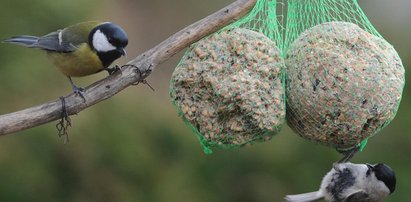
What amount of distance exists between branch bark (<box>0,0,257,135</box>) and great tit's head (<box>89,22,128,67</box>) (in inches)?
9.3

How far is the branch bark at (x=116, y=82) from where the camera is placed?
298 centimetres

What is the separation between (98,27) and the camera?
11.4ft

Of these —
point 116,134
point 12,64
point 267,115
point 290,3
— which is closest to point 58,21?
point 12,64

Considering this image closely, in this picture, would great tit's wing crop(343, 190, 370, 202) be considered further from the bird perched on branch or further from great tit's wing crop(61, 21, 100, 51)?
great tit's wing crop(61, 21, 100, 51)

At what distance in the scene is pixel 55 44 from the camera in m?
3.63

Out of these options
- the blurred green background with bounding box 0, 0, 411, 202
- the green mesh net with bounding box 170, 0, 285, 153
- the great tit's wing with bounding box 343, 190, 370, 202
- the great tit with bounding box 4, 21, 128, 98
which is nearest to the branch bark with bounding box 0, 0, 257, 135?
the green mesh net with bounding box 170, 0, 285, 153

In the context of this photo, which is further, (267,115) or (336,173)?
(336,173)

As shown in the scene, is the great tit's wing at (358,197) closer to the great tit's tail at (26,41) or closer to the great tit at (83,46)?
the great tit at (83,46)

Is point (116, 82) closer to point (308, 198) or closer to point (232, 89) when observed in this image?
point (232, 89)

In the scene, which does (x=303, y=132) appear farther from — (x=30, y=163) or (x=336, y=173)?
(x=30, y=163)

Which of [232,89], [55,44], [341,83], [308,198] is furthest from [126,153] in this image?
[341,83]

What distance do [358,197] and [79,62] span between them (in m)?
1.68

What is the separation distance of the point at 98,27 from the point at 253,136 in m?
1.09

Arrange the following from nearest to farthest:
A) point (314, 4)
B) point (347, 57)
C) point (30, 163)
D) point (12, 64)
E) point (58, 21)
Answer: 1. point (347, 57)
2. point (314, 4)
3. point (30, 163)
4. point (12, 64)
5. point (58, 21)
